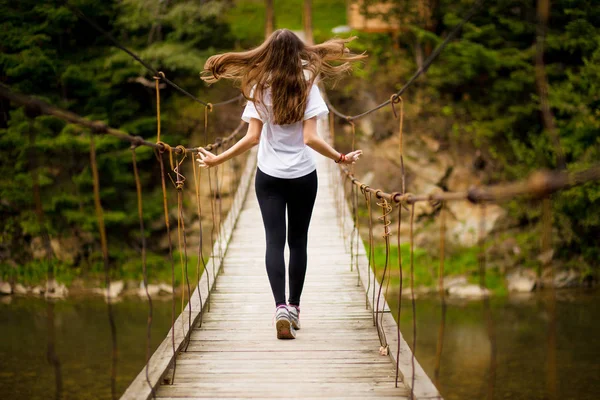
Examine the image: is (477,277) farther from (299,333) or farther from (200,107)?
(299,333)

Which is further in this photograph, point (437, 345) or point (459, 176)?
point (459, 176)

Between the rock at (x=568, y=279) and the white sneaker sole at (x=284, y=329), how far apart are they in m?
7.12

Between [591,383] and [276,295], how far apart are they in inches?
190

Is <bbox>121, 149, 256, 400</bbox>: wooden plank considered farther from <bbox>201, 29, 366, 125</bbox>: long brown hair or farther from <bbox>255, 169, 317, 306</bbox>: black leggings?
<bbox>201, 29, 366, 125</bbox>: long brown hair

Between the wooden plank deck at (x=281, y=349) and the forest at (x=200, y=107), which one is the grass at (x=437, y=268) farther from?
the wooden plank deck at (x=281, y=349)

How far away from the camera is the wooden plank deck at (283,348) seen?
1.84m

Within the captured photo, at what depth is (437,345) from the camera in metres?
6.80

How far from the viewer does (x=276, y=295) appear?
7.16ft

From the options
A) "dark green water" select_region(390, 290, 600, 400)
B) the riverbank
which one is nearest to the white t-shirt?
"dark green water" select_region(390, 290, 600, 400)

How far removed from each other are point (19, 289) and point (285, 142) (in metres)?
8.10

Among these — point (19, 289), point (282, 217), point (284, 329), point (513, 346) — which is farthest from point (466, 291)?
point (282, 217)

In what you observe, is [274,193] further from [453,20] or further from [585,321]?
[453,20]

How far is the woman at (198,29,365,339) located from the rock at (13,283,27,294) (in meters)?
7.82

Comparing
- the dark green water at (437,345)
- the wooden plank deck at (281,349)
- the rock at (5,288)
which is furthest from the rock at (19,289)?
the wooden plank deck at (281,349)
